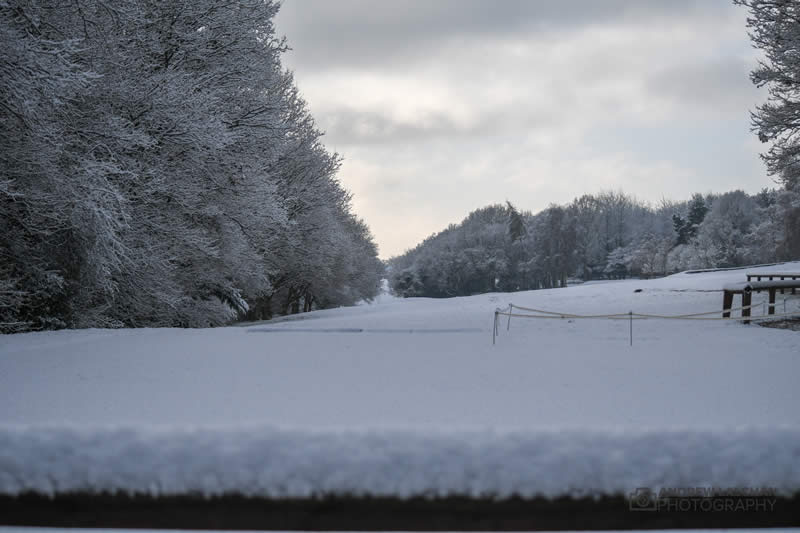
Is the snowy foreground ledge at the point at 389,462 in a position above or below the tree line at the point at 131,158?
below

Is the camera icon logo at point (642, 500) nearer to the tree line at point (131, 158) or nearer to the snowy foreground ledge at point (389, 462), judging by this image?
the snowy foreground ledge at point (389, 462)

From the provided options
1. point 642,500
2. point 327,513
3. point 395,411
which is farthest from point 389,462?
point 395,411

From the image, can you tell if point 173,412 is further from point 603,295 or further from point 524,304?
point 603,295

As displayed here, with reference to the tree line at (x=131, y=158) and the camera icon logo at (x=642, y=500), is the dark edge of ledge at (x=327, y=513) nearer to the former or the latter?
the camera icon logo at (x=642, y=500)

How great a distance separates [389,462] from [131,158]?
33.4 feet

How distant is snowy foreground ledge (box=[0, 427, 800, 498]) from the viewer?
186cm

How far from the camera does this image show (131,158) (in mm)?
10203

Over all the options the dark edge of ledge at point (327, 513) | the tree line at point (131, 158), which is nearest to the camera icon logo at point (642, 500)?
the dark edge of ledge at point (327, 513)

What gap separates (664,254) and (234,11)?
6797 centimetres

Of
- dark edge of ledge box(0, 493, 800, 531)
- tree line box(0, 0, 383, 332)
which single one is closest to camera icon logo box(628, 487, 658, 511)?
dark edge of ledge box(0, 493, 800, 531)

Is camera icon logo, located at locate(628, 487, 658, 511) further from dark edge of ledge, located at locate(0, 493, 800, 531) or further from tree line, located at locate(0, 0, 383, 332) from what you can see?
tree line, located at locate(0, 0, 383, 332)

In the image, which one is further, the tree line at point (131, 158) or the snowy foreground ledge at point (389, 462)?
the tree line at point (131, 158)

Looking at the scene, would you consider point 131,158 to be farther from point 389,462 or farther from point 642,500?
point 642,500

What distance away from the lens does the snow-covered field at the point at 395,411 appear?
6.14ft
